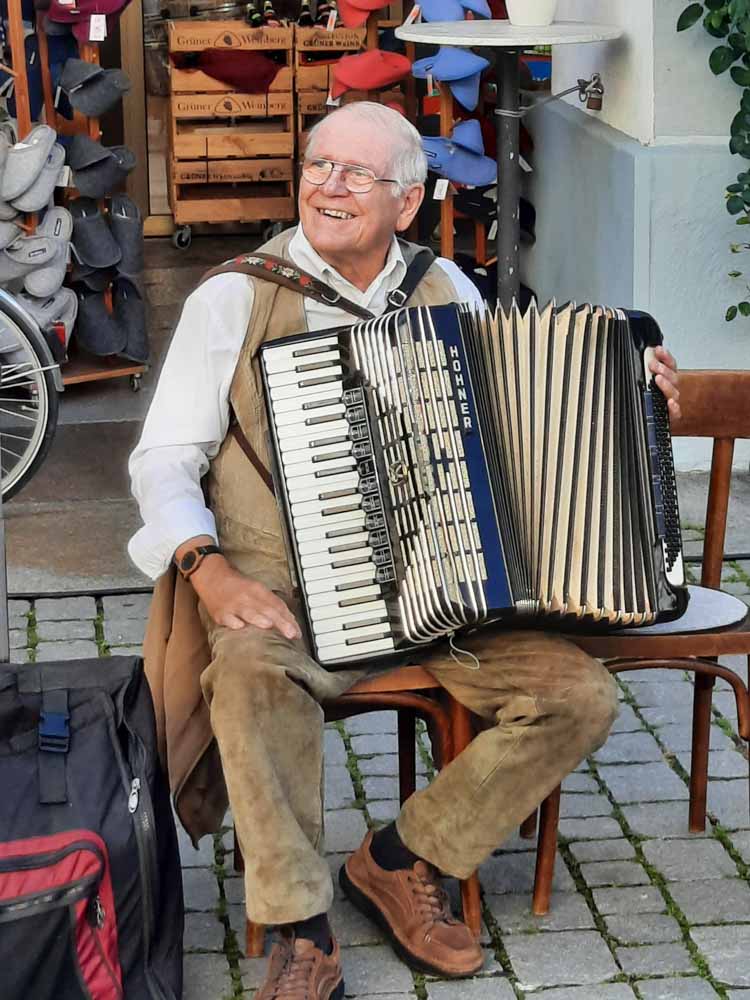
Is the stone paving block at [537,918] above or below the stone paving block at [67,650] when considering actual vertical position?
below

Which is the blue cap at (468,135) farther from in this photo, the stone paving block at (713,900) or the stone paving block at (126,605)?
the stone paving block at (713,900)

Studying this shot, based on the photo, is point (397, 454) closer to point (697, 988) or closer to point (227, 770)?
point (227, 770)

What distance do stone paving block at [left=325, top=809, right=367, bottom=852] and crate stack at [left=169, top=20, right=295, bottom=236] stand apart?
4.85 metres

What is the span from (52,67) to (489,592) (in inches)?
148

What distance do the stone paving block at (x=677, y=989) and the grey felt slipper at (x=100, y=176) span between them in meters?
3.54

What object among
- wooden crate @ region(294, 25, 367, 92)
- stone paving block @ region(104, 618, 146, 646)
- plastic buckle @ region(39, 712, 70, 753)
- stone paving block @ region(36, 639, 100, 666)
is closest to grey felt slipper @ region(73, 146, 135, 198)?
stone paving block @ region(104, 618, 146, 646)

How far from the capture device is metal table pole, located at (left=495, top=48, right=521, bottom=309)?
5305 millimetres

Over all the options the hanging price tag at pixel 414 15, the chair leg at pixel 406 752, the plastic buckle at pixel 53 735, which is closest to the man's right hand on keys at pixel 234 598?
the plastic buckle at pixel 53 735

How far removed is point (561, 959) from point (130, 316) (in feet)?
11.5

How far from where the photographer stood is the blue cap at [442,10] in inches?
224

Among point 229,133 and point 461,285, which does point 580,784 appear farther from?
point 229,133

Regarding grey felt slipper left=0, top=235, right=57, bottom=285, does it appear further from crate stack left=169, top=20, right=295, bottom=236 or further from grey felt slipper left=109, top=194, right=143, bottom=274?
crate stack left=169, top=20, right=295, bottom=236

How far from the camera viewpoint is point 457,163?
5.84 meters

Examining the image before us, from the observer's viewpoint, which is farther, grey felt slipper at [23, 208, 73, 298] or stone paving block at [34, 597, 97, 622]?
grey felt slipper at [23, 208, 73, 298]
